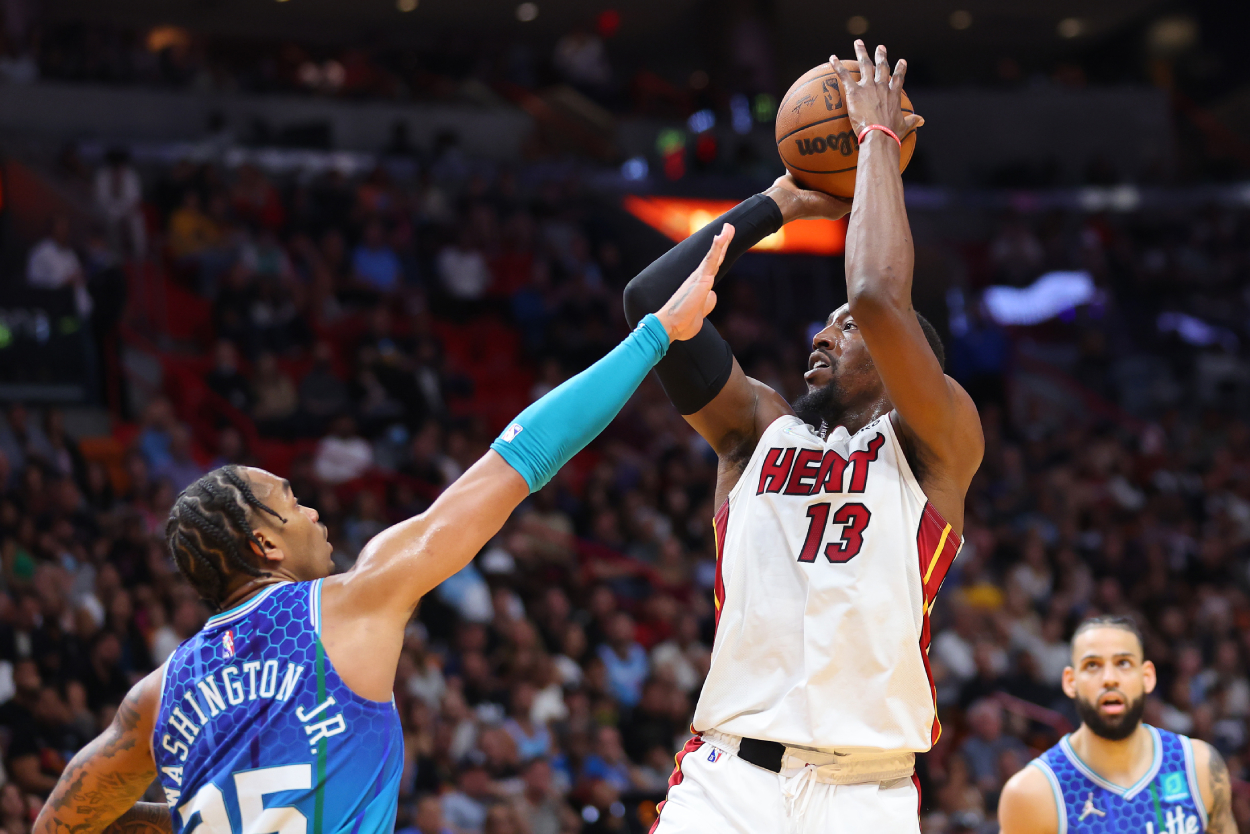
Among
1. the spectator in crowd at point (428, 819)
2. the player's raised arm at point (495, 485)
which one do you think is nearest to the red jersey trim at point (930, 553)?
the player's raised arm at point (495, 485)

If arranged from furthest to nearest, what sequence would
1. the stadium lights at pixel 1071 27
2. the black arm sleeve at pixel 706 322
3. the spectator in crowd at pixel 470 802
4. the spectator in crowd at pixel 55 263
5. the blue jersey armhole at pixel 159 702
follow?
1. the stadium lights at pixel 1071 27
2. the spectator in crowd at pixel 55 263
3. the spectator in crowd at pixel 470 802
4. the black arm sleeve at pixel 706 322
5. the blue jersey armhole at pixel 159 702

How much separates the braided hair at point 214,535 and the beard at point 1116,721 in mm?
3824

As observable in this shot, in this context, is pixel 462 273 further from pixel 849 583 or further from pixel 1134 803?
pixel 849 583

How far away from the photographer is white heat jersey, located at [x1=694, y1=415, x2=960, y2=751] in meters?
3.40

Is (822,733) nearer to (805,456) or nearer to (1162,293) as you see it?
(805,456)

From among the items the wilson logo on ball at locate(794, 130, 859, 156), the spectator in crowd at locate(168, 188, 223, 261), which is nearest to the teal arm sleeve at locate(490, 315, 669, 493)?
the wilson logo on ball at locate(794, 130, 859, 156)

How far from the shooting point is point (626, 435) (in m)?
14.5

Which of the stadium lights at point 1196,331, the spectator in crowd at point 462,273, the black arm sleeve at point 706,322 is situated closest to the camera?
the black arm sleeve at point 706,322

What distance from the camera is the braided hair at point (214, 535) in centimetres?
295

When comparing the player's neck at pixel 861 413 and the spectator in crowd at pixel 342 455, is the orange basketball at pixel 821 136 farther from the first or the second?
the spectator in crowd at pixel 342 455

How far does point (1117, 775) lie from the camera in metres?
5.49

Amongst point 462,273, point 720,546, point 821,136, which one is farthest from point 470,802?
point 462,273

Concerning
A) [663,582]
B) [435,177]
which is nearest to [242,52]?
[435,177]

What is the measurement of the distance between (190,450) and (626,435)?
16.0 feet
